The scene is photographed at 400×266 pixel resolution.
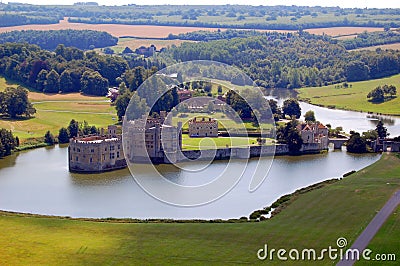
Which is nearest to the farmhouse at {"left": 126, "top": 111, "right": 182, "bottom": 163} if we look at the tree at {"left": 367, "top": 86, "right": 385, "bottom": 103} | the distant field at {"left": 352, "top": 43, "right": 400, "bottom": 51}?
the tree at {"left": 367, "top": 86, "right": 385, "bottom": 103}

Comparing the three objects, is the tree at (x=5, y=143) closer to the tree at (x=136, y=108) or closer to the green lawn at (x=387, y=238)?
the tree at (x=136, y=108)

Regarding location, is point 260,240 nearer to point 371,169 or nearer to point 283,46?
point 371,169

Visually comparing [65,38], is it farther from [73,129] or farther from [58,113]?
[73,129]

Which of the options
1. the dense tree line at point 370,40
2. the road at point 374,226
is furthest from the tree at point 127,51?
the road at point 374,226

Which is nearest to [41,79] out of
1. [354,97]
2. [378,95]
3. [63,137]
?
[63,137]

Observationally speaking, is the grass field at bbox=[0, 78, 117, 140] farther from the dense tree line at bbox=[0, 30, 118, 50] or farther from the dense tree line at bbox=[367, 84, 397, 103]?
the dense tree line at bbox=[0, 30, 118, 50]

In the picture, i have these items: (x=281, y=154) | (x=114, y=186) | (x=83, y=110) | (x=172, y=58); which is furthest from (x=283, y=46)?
(x=114, y=186)
